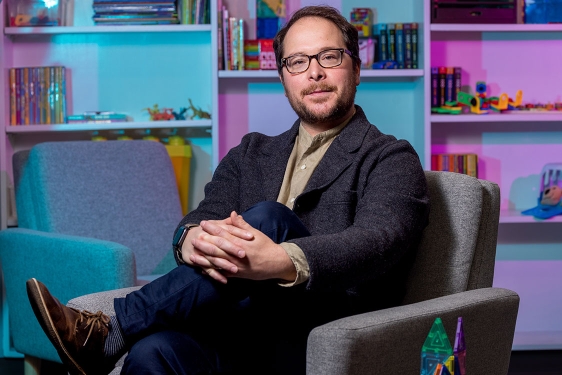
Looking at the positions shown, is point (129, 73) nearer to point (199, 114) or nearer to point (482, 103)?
point (199, 114)

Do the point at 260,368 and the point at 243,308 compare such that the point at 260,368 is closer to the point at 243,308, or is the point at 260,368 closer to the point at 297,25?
the point at 243,308

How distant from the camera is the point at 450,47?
12.7ft

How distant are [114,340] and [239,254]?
15.1 inches

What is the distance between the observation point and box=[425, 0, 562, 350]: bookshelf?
3.87m

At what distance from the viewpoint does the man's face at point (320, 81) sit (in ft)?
6.74

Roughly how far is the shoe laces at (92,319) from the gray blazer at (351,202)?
1.26 feet

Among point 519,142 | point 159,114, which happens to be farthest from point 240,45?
point 519,142

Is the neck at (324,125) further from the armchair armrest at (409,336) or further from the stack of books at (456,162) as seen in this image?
the stack of books at (456,162)

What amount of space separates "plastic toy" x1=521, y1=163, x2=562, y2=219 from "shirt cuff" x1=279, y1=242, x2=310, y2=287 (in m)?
2.32

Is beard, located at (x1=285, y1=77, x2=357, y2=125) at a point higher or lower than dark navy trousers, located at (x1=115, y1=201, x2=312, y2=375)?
higher

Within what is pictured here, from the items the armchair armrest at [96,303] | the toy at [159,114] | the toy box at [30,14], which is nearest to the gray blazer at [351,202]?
the armchair armrest at [96,303]

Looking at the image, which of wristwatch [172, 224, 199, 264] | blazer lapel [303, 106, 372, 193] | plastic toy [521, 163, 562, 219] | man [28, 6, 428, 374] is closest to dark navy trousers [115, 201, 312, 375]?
man [28, 6, 428, 374]

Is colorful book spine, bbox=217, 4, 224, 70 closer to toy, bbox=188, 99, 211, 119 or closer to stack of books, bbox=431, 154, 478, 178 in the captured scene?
toy, bbox=188, 99, 211, 119

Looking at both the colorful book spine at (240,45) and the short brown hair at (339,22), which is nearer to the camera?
the short brown hair at (339,22)
